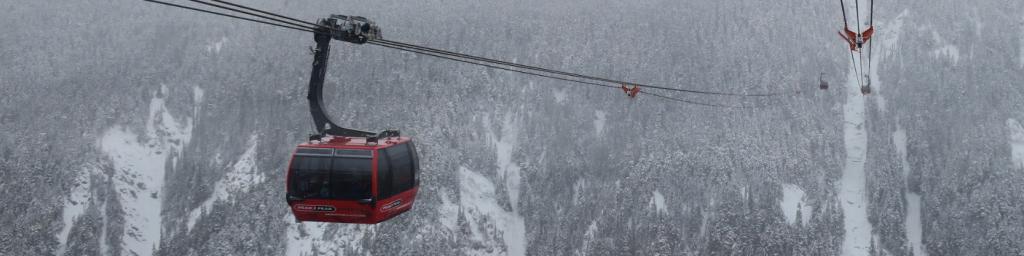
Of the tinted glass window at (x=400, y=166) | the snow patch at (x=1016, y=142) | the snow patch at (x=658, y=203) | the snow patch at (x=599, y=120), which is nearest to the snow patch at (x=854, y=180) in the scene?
the snow patch at (x=1016, y=142)

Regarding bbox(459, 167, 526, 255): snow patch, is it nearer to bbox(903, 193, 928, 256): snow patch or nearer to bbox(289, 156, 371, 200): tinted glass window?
bbox(903, 193, 928, 256): snow patch

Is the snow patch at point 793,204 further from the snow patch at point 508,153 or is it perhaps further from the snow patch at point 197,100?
the snow patch at point 197,100

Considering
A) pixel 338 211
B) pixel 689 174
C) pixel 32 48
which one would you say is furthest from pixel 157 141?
pixel 338 211

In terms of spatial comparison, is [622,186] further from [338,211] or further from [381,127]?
[338,211]

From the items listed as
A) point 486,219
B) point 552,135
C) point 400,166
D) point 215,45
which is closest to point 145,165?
point 215,45

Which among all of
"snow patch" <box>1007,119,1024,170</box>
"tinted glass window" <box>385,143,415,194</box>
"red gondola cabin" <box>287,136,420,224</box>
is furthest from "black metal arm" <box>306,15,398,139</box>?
"snow patch" <box>1007,119,1024,170</box>

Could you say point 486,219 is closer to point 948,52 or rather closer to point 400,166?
point 948,52
